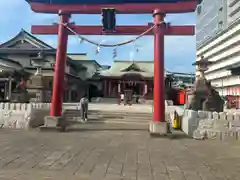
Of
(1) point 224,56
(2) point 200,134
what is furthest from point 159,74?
(1) point 224,56

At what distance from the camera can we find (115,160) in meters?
7.94

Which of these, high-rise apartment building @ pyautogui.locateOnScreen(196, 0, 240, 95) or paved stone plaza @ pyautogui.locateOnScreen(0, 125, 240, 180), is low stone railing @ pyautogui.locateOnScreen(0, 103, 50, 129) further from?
high-rise apartment building @ pyautogui.locateOnScreen(196, 0, 240, 95)

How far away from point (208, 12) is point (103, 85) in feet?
178

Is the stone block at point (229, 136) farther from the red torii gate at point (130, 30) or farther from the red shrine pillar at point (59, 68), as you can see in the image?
the red shrine pillar at point (59, 68)

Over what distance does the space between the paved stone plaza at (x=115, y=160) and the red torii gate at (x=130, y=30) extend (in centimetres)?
278

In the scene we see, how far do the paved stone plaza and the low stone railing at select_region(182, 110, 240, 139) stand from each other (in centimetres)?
100

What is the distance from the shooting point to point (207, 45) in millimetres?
84312

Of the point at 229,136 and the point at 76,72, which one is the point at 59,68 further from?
the point at 76,72

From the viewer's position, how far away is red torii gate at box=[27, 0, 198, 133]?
13586 mm

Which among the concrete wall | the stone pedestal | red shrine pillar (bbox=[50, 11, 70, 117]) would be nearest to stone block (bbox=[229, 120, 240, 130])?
the stone pedestal

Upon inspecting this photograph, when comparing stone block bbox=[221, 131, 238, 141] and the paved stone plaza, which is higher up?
stone block bbox=[221, 131, 238, 141]

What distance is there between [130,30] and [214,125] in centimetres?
551

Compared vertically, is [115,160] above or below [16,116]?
below

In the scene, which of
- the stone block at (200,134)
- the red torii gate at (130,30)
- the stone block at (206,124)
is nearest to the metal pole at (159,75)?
the red torii gate at (130,30)
